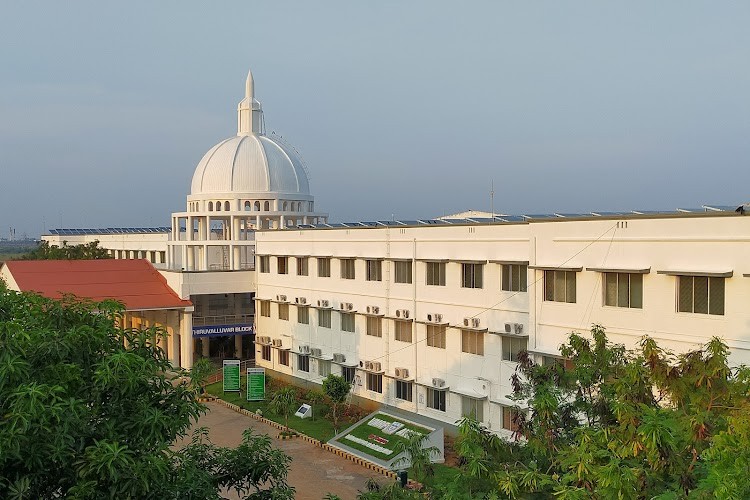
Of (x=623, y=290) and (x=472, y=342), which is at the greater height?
(x=623, y=290)

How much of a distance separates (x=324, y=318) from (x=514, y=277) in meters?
12.0

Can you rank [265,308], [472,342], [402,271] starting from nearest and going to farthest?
[472,342] → [402,271] → [265,308]

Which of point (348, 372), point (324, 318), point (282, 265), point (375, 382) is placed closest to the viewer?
point (375, 382)

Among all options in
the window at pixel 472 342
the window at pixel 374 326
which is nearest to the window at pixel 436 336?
the window at pixel 472 342

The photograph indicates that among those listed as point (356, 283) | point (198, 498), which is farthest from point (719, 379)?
point (356, 283)

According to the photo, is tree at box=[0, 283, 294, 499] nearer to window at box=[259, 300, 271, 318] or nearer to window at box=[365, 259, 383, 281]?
window at box=[365, 259, 383, 281]

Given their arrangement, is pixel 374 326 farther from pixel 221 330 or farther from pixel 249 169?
pixel 249 169

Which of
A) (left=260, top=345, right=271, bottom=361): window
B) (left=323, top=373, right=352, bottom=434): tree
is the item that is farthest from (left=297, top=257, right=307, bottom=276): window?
(left=323, top=373, right=352, bottom=434): tree

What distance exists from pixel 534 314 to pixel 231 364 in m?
16.7

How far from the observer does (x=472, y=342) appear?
2500 centimetres

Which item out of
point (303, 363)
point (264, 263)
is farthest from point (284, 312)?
point (264, 263)

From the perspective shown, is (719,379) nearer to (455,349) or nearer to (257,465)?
(257,465)

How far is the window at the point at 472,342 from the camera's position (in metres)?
24.6

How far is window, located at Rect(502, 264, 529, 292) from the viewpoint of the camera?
23172 millimetres
